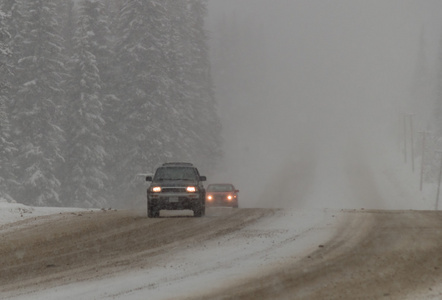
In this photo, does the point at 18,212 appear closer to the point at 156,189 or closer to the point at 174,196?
the point at 156,189

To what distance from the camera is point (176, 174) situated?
2730cm

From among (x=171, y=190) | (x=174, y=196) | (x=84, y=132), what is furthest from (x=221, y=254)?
(x=84, y=132)

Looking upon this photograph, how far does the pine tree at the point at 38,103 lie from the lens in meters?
51.3

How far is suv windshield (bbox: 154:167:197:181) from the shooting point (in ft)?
88.8

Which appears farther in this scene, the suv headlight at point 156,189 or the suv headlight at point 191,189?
the suv headlight at point 191,189

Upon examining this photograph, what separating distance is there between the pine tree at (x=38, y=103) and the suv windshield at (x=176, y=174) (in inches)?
978

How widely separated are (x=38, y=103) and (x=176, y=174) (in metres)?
27.6

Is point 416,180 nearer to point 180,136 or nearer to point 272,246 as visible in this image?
point 180,136

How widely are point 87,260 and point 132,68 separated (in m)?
44.5

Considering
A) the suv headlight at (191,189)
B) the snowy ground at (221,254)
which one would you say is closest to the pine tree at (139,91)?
the snowy ground at (221,254)

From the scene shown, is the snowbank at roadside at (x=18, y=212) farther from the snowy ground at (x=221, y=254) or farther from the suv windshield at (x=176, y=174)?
the suv windshield at (x=176, y=174)

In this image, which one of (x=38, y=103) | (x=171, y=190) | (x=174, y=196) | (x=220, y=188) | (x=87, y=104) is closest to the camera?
(x=174, y=196)

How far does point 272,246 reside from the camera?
58.5 ft

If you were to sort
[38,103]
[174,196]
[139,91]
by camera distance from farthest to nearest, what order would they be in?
[139,91]
[38,103]
[174,196]
